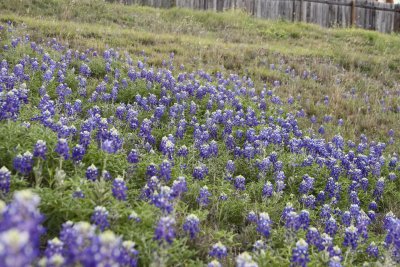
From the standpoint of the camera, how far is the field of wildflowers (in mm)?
2824

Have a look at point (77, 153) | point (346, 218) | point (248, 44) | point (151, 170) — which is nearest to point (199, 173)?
point (151, 170)

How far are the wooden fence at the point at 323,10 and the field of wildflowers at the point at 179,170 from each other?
10035 mm

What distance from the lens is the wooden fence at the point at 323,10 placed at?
18828 mm

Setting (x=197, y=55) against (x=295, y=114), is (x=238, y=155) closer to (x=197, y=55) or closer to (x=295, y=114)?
(x=295, y=114)

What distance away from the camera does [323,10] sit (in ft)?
66.3

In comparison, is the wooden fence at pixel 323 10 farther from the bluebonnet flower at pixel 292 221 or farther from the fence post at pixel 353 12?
the bluebonnet flower at pixel 292 221

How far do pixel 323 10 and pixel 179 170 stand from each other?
17558 mm

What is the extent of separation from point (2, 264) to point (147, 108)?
4.66 metres

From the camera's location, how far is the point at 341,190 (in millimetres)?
5051

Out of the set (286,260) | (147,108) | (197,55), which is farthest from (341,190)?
(197,55)

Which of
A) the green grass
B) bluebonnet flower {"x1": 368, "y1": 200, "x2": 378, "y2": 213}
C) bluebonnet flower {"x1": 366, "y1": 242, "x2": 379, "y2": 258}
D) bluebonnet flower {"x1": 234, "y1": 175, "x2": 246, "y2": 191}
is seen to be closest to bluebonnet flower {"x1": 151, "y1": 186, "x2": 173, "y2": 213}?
bluebonnet flower {"x1": 234, "y1": 175, "x2": 246, "y2": 191}

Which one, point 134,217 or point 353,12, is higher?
point 353,12

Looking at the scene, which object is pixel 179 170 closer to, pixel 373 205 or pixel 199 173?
pixel 199 173

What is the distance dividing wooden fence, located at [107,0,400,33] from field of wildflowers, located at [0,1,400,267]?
10035 mm
